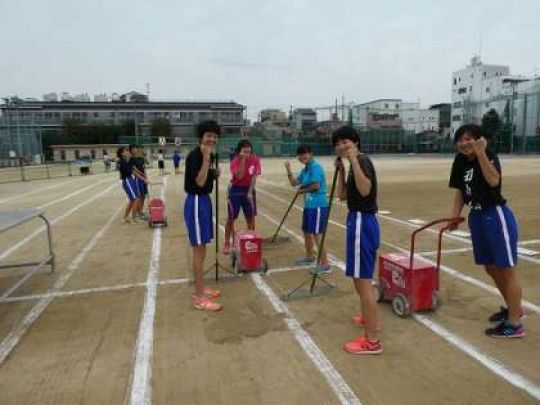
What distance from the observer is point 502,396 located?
317 centimetres

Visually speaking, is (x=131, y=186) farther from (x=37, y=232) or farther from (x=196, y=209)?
(x=196, y=209)

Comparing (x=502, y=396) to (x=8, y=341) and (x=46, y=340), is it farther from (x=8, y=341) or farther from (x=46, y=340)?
(x=8, y=341)

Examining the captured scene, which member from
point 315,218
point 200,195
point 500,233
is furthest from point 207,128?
point 500,233

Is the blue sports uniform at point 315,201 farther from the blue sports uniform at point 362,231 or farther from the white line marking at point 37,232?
the white line marking at point 37,232

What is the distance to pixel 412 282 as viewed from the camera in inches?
178

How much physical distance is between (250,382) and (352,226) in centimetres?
141

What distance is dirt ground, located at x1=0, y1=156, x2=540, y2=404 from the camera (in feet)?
10.9

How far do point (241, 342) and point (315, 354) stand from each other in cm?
68

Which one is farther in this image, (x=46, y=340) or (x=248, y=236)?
(x=248, y=236)

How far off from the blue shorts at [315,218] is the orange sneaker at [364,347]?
8.16 ft

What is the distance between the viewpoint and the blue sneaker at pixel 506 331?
13.3 feet

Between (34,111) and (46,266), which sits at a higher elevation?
(34,111)

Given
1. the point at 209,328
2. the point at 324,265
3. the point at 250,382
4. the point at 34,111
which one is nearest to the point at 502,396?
the point at 250,382

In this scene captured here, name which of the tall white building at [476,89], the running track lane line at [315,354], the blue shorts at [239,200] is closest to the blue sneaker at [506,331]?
the running track lane line at [315,354]
